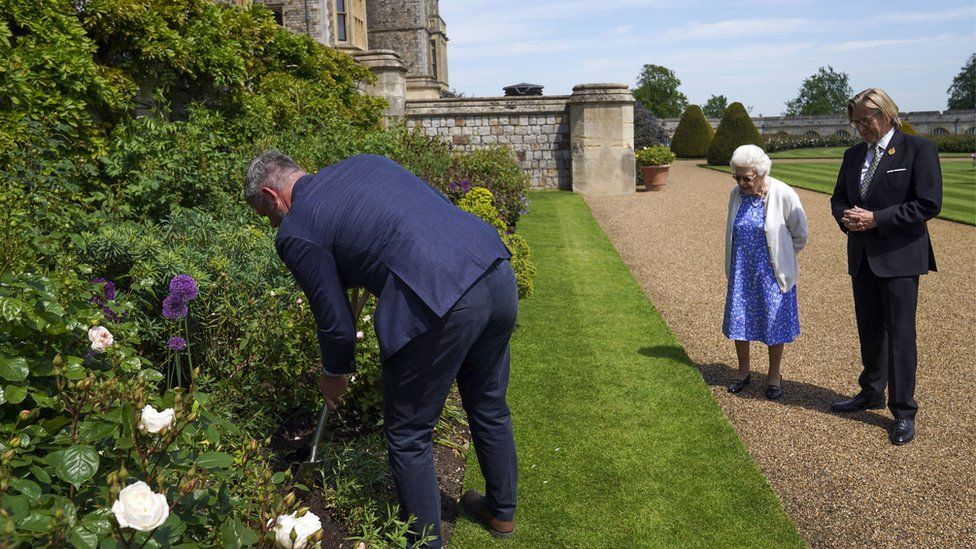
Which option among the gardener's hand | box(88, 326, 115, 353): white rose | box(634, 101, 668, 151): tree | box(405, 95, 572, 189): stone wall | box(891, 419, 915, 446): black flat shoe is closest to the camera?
box(88, 326, 115, 353): white rose

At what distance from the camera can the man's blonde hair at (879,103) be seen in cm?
441

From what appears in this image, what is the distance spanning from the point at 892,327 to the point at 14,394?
4.24m

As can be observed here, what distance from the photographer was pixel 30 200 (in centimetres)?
476

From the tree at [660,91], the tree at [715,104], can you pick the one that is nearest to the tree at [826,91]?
the tree at [715,104]

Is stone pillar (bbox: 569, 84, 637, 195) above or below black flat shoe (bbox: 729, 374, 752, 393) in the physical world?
above

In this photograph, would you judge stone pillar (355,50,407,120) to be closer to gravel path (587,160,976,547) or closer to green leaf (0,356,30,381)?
gravel path (587,160,976,547)

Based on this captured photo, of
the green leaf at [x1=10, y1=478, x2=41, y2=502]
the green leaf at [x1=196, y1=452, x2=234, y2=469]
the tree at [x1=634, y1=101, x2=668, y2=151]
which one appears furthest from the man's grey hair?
the tree at [x1=634, y1=101, x2=668, y2=151]

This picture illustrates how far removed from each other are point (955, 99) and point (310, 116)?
94428 millimetres

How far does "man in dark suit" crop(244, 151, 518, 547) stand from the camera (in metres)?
2.73

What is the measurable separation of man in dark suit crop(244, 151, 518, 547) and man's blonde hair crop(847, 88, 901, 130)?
2.63 metres

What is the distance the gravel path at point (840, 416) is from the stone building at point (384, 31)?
11.8 metres

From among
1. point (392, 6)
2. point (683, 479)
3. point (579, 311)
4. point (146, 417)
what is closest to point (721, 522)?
point (683, 479)

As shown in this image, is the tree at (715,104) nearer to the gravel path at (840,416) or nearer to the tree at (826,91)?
the tree at (826,91)

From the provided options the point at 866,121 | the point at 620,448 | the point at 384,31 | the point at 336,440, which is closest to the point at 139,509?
the point at 336,440
